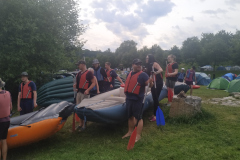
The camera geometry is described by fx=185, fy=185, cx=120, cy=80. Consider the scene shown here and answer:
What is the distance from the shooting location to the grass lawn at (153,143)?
3021 mm

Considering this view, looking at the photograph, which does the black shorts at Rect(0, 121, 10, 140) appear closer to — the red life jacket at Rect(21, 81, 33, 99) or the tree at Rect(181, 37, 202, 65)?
the red life jacket at Rect(21, 81, 33, 99)

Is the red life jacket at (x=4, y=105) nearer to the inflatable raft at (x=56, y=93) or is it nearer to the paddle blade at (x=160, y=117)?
the paddle blade at (x=160, y=117)

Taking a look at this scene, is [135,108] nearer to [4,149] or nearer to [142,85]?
[142,85]

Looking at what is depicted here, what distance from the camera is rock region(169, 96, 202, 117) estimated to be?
4.66 metres

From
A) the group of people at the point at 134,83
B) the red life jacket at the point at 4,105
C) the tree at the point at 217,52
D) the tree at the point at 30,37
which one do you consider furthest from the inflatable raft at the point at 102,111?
the tree at the point at 217,52

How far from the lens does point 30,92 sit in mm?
4457

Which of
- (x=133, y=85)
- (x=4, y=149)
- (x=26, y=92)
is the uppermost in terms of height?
(x=133, y=85)

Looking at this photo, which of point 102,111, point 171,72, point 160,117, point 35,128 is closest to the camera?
point 35,128

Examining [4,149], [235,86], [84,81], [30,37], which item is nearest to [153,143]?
[84,81]

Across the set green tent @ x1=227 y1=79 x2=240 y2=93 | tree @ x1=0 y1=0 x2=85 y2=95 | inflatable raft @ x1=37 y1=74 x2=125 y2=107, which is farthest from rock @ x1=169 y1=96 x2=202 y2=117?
green tent @ x1=227 y1=79 x2=240 y2=93

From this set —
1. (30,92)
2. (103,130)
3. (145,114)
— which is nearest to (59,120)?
(103,130)

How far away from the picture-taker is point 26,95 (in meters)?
4.44

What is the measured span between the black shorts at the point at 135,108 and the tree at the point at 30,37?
Result: 483 cm

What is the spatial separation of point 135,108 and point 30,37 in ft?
17.2
